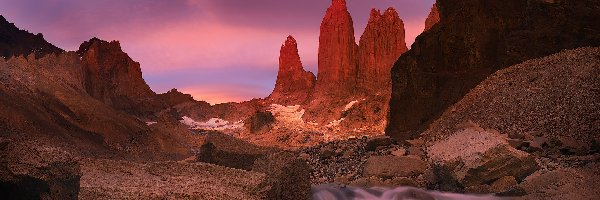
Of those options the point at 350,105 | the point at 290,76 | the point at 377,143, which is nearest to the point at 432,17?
the point at 350,105

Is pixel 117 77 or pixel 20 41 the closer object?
pixel 20 41

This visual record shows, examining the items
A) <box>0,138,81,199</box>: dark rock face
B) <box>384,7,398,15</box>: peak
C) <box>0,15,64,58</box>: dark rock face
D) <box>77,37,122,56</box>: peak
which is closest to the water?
<box>0,138,81,199</box>: dark rock face

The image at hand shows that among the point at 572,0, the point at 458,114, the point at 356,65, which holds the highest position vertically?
the point at 356,65

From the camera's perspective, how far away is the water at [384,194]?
10391mm

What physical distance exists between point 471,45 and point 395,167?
18.6m

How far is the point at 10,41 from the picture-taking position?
13688 cm

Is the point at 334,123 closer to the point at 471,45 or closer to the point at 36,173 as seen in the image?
the point at 471,45

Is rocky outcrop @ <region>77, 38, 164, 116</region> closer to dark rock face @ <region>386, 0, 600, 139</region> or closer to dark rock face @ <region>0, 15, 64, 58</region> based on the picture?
dark rock face @ <region>0, 15, 64, 58</region>

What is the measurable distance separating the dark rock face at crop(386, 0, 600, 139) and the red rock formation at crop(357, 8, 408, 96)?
103546 millimetres

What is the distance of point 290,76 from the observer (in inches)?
7037

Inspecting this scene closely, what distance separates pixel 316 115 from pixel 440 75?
10645 cm

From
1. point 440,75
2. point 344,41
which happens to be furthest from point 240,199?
point 344,41

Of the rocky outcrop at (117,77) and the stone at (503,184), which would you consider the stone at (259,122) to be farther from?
the stone at (503,184)

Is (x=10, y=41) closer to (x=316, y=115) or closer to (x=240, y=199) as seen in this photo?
(x=316, y=115)
